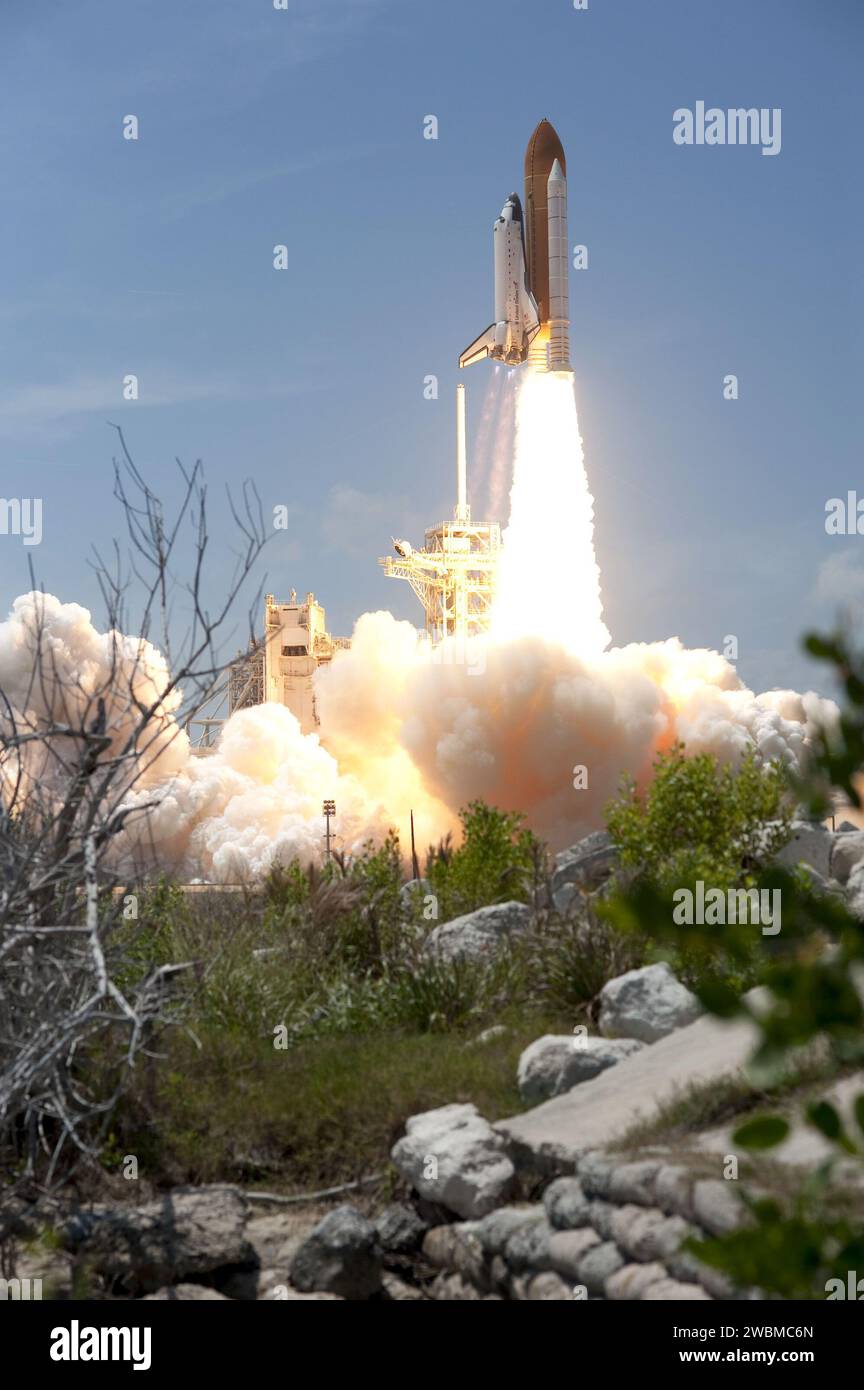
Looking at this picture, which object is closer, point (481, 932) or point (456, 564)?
point (481, 932)

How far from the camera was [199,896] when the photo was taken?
20000 mm

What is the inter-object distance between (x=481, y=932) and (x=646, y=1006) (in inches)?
164

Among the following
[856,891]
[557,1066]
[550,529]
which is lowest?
[557,1066]

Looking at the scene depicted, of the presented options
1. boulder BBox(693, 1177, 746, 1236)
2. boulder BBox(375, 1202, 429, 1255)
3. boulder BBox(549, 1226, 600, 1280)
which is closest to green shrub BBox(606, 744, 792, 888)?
boulder BBox(375, 1202, 429, 1255)

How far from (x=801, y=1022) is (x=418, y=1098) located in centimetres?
952

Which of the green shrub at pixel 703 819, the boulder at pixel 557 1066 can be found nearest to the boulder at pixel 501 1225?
the boulder at pixel 557 1066

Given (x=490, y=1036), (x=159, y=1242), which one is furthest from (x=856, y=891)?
(x=159, y=1242)

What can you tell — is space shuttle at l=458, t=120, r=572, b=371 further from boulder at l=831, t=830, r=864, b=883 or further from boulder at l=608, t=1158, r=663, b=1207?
boulder at l=608, t=1158, r=663, b=1207

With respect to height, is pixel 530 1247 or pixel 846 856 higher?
pixel 846 856

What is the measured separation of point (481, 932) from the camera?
53.0 feet

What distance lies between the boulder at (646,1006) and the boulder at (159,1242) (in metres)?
3.92

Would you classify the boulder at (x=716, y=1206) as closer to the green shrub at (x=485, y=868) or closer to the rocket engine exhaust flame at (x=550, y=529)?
the green shrub at (x=485, y=868)

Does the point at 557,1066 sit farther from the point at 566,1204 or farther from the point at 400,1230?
the point at 566,1204

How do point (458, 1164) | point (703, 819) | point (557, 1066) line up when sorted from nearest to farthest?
point (458, 1164) < point (557, 1066) < point (703, 819)
